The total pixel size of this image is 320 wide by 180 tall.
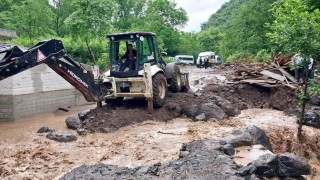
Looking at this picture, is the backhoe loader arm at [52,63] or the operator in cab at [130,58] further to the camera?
the operator in cab at [130,58]

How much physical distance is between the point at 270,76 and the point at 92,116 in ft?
26.3

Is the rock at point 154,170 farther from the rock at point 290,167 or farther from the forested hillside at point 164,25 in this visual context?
the forested hillside at point 164,25

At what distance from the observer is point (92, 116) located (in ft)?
34.8

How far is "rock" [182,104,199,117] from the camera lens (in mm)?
11307

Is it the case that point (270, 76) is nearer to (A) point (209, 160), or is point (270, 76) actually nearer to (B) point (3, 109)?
(A) point (209, 160)

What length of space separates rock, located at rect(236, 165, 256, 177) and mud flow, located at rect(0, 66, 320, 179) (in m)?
0.16

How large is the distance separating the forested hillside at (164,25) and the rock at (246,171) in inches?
125

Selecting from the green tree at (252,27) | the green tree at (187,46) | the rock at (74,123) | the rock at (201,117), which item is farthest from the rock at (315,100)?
the green tree at (187,46)

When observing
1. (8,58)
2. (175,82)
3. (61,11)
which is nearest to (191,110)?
(175,82)

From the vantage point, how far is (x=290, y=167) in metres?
5.96

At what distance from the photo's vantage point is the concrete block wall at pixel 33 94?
11.6 m

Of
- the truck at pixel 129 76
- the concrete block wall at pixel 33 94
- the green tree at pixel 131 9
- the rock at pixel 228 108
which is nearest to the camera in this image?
the truck at pixel 129 76

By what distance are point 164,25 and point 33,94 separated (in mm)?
38098

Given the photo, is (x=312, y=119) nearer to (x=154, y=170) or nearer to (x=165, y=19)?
(x=154, y=170)
